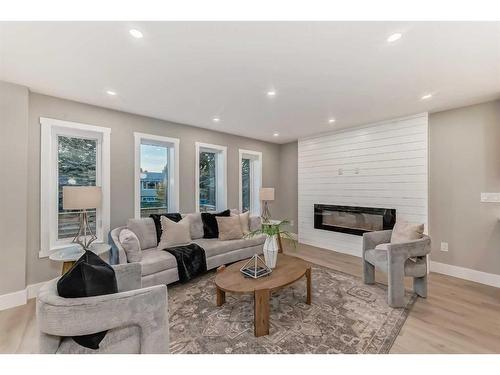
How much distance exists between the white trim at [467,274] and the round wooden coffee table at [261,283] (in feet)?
8.33

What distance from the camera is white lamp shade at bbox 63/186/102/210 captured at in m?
2.48

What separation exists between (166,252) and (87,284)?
173 centimetres

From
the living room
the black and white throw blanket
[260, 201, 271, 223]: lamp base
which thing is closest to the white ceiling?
the living room

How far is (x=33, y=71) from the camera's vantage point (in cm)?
228

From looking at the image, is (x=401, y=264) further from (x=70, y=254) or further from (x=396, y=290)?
(x=70, y=254)

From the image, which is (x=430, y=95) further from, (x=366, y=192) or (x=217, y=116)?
(x=217, y=116)

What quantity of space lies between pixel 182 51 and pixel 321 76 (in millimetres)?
1399

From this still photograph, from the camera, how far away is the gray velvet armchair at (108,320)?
3.95 feet

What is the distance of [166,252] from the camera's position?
302cm

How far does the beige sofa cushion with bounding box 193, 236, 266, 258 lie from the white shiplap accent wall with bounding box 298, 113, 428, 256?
6.00 ft

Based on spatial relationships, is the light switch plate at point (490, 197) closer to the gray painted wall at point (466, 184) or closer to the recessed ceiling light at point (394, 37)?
the gray painted wall at point (466, 184)

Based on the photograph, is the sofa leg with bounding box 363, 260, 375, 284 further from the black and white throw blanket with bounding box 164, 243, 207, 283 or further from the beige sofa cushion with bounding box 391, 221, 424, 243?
the black and white throw blanket with bounding box 164, 243, 207, 283

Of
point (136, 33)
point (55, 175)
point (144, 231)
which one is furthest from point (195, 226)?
point (136, 33)

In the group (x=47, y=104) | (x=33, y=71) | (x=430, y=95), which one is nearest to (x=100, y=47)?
(x=33, y=71)
